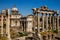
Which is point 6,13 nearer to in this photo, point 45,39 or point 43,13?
point 45,39

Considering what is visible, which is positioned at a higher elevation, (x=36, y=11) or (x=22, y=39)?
(x=36, y=11)

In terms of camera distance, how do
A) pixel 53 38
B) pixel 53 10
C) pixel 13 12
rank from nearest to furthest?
pixel 53 38
pixel 53 10
pixel 13 12

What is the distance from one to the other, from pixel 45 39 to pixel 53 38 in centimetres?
132

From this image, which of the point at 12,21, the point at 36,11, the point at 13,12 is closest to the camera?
the point at 36,11

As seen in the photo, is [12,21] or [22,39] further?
[12,21]

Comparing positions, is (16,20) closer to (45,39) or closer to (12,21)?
(12,21)

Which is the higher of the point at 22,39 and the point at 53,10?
the point at 53,10

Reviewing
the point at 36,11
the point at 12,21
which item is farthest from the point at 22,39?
the point at 12,21

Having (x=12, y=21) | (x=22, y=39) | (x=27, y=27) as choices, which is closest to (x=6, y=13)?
(x=22, y=39)

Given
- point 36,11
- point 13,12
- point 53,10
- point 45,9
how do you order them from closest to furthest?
1. point 36,11
2. point 45,9
3. point 53,10
4. point 13,12

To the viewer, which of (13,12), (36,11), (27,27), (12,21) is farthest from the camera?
(13,12)

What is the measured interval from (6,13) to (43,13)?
11098 mm

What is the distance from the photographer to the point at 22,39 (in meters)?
27.2

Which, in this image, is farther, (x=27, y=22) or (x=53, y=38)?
(x=27, y=22)
